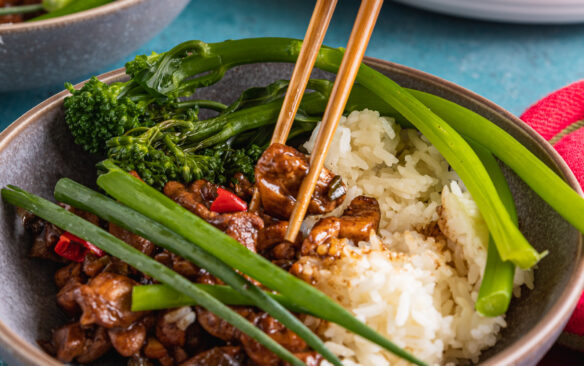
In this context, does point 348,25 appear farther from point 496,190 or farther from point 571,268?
point 571,268

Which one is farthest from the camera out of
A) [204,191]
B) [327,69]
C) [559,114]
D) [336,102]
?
[559,114]

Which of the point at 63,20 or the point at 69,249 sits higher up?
the point at 63,20

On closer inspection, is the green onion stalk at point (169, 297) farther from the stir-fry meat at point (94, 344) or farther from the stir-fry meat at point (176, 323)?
the stir-fry meat at point (94, 344)

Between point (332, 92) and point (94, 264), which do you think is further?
point (332, 92)

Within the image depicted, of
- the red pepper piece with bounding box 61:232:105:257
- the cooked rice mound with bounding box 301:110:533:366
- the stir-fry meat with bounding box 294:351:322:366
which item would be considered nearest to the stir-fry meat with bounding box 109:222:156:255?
the red pepper piece with bounding box 61:232:105:257

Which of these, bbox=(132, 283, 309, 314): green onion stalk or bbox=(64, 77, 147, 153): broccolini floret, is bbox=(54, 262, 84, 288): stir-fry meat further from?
bbox=(64, 77, 147, 153): broccolini floret

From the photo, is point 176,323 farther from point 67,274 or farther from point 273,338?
point 67,274

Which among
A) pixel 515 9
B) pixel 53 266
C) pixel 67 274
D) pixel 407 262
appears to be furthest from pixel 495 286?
pixel 515 9
